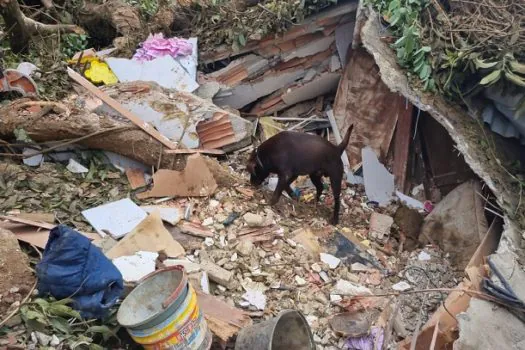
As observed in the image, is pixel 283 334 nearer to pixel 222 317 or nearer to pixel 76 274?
pixel 222 317

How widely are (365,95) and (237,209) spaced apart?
264cm

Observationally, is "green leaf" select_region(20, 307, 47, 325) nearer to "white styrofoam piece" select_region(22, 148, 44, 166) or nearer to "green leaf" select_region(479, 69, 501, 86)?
"white styrofoam piece" select_region(22, 148, 44, 166)

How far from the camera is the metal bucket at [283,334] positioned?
154 inches

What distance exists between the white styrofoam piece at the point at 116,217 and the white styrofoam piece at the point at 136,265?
486 millimetres

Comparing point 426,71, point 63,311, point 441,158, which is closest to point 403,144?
point 441,158

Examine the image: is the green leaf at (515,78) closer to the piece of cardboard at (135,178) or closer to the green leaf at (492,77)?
the green leaf at (492,77)

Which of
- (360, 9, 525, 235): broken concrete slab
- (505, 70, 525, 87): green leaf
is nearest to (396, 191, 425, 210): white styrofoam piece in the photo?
(360, 9, 525, 235): broken concrete slab

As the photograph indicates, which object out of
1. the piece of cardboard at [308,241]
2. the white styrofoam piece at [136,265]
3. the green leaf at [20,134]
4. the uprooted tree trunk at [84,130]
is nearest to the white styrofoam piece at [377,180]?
the piece of cardboard at [308,241]

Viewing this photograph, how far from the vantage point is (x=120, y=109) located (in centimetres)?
611

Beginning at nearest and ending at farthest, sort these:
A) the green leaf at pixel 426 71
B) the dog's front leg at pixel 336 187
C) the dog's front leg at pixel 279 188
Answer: the green leaf at pixel 426 71 → the dog's front leg at pixel 279 188 → the dog's front leg at pixel 336 187

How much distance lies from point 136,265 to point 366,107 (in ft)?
13.0

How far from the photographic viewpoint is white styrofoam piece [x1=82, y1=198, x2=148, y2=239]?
5.04 meters

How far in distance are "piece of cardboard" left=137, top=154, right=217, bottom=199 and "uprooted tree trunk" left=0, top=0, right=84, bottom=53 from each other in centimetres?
248

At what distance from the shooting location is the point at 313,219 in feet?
19.9
